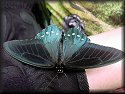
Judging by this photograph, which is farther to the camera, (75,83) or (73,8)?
(73,8)

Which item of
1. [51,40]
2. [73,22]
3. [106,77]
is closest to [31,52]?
[51,40]

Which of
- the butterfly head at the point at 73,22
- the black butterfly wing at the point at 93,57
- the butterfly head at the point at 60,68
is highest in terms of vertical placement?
the butterfly head at the point at 73,22

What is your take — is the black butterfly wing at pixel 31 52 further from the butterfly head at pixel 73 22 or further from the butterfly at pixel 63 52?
the butterfly head at pixel 73 22

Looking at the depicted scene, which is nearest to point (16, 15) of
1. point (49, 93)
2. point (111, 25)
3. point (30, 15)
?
point (30, 15)

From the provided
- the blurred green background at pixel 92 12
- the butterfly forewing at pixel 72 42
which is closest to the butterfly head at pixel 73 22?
the blurred green background at pixel 92 12

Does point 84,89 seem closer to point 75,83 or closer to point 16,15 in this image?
point 75,83

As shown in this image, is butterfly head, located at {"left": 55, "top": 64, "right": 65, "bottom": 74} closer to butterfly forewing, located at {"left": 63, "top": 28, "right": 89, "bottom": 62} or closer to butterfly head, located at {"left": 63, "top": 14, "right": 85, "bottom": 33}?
butterfly forewing, located at {"left": 63, "top": 28, "right": 89, "bottom": 62}

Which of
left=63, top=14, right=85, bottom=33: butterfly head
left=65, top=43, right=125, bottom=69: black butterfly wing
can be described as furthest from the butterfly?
left=63, top=14, right=85, bottom=33: butterfly head
